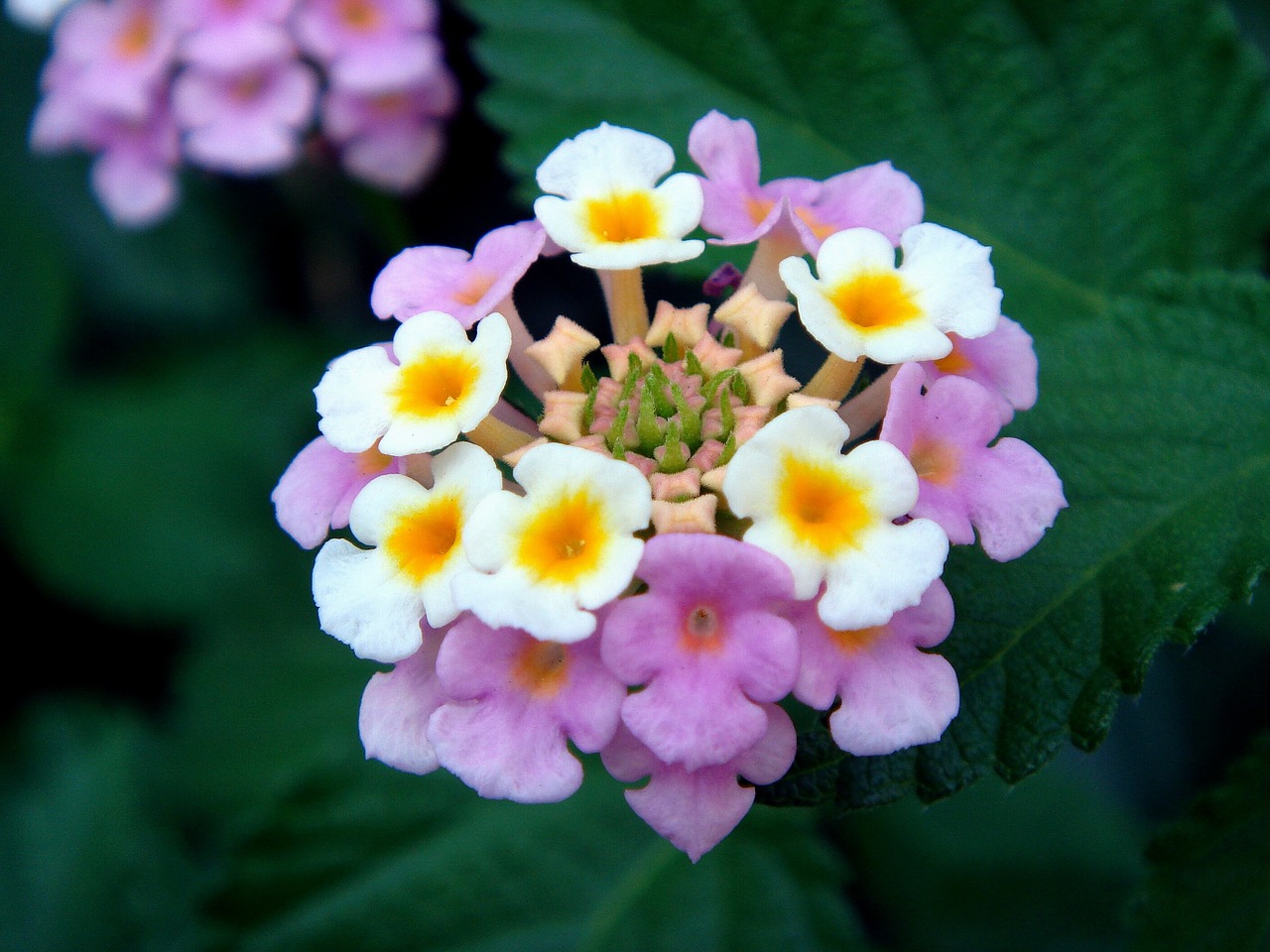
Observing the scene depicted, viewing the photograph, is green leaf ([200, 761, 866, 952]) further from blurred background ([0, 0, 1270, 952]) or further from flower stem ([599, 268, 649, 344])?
flower stem ([599, 268, 649, 344])

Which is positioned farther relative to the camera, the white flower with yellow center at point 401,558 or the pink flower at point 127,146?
the pink flower at point 127,146

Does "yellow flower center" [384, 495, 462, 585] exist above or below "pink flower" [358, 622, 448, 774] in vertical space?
above

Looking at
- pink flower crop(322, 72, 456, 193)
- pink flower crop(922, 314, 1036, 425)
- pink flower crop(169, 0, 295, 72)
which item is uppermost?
pink flower crop(922, 314, 1036, 425)

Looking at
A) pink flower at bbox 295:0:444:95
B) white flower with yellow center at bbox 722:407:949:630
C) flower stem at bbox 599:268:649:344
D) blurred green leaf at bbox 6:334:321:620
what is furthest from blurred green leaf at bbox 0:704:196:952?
white flower with yellow center at bbox 722:407:949:630

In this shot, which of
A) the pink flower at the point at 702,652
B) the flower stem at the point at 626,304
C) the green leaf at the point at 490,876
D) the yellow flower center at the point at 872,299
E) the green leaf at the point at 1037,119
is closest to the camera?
the pink flower at the point at 702,652

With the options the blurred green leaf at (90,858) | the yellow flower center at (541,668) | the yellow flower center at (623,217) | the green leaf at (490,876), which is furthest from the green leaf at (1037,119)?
the blurred green leaf at (90,858)

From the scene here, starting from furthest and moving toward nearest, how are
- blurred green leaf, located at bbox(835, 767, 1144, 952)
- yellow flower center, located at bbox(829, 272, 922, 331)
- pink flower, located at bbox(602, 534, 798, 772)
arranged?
1. blurred green leaf, located at bbox(835, 767, 1144, 952)
2. yellow flower center, located at bbox(829, 272, 922, 331)
3. pink flower, located at bbox(602, 534, 798, 772)

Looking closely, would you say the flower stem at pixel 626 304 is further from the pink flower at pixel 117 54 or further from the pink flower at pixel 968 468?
the pink flower at pixel 117 54

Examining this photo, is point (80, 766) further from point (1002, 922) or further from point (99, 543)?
point (1002, 922)
